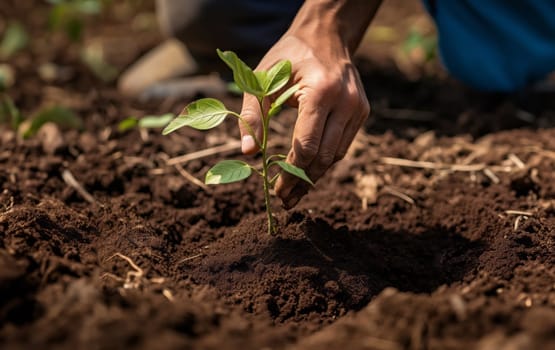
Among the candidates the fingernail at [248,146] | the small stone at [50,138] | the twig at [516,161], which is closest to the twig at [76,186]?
the small stone at [50,138]

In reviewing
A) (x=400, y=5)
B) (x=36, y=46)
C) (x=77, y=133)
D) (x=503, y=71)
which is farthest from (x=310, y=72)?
(x=400, y=5)

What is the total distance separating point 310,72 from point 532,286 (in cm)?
75

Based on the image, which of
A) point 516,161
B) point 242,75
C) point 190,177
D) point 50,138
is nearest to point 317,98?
point 242,75

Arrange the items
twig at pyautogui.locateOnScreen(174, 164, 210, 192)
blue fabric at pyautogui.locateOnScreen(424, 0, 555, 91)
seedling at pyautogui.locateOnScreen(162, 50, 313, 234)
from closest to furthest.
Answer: seedling at pyautogui.locateOnScreen(162, 50, 313, 234)
twig at pyautogui.locateOnScreen(174, 164, 210, 192)
blue fabric at pyautogui.locateOnScreen(424, 0, 555, 91)

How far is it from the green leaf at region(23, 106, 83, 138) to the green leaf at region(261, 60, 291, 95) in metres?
1.20

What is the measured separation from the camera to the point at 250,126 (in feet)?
5.44

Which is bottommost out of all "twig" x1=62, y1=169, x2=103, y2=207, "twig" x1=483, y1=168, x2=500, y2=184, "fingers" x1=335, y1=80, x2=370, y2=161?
"twig" x1=483, y1=168, x2=500, y2=184

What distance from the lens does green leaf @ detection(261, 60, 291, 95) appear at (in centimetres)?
157

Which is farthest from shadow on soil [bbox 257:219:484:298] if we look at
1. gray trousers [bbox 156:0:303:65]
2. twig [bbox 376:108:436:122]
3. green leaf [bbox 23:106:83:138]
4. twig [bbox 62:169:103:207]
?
gray trousers [bbox 156:0:303:65]

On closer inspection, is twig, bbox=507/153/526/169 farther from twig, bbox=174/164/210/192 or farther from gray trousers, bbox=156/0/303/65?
gray trousers, bbox=156/0/303/65

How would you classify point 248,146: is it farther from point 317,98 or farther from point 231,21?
point 231,21

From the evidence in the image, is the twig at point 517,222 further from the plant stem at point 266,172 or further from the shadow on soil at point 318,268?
the plant stem at point 266,172

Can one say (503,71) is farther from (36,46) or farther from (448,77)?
(36,46)

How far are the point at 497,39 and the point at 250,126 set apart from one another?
1630 millimetres
